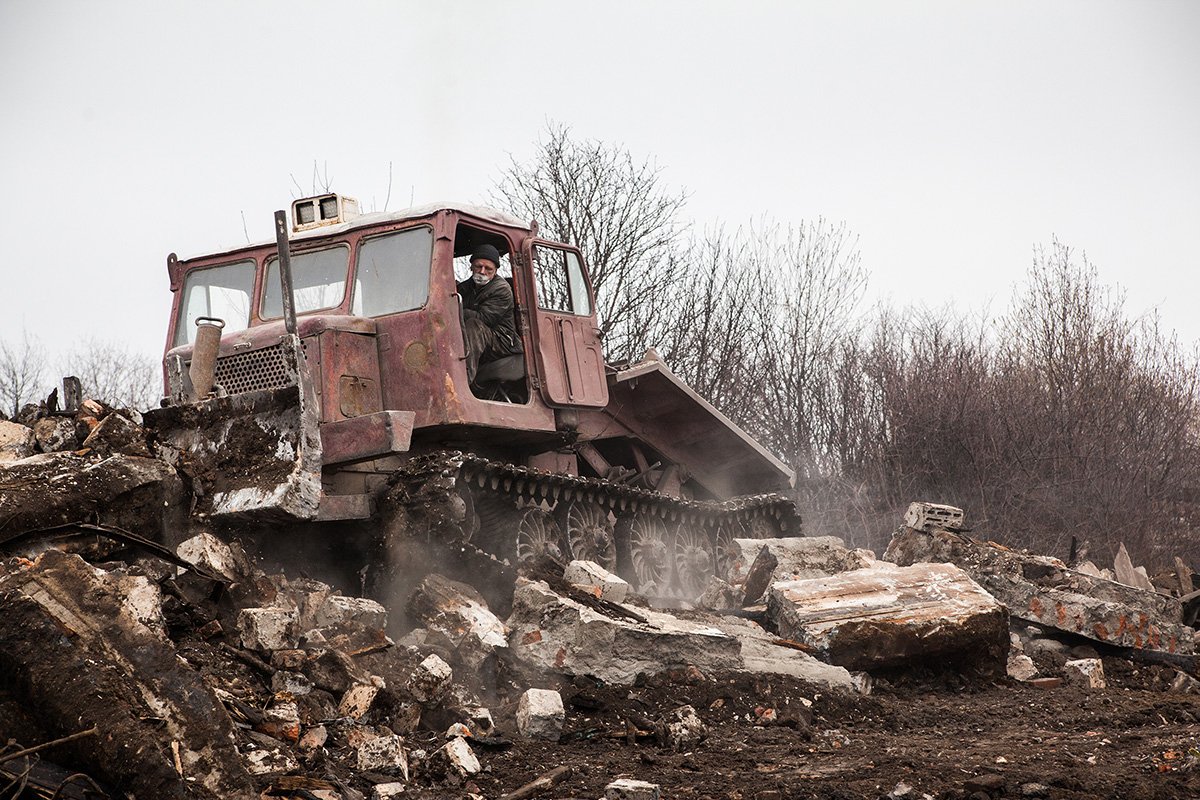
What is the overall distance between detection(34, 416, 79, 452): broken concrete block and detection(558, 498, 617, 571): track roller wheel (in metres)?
3.63

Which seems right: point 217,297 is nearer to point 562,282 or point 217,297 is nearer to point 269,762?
point 562,282

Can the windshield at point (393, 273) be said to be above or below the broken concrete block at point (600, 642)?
above

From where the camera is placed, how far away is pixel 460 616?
7.35 meters

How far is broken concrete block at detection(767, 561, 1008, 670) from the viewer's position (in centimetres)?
823

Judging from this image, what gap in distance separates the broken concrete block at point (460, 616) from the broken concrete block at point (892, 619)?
7.04 feet

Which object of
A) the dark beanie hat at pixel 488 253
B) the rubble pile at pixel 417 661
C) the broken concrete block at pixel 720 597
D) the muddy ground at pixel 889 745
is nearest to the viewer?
the rubble pile at pixel 417 661

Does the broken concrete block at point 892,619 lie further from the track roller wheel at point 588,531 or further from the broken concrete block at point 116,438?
the broken concrete block at point 116,438

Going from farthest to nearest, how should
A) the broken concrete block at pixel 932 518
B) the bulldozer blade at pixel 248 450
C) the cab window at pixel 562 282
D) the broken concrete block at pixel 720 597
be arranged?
1. the broken concrete block at pixel 932 518
2. the broken concrete block at pixel 720 597
3. the cab window at pixel 562 282
4. the bulldozer blade at pixel 248 450

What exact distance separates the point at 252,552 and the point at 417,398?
1.71m

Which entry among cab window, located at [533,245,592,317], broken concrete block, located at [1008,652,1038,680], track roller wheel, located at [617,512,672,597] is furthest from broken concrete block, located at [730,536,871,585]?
cab window, located at [533,245,592,317]

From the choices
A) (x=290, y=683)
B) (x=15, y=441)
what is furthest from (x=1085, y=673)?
(x=15, y=441)

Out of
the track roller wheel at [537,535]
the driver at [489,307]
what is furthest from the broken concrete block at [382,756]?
the driver at [489,307]

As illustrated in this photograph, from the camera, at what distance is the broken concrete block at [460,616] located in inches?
276

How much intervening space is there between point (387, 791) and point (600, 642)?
2.18m
